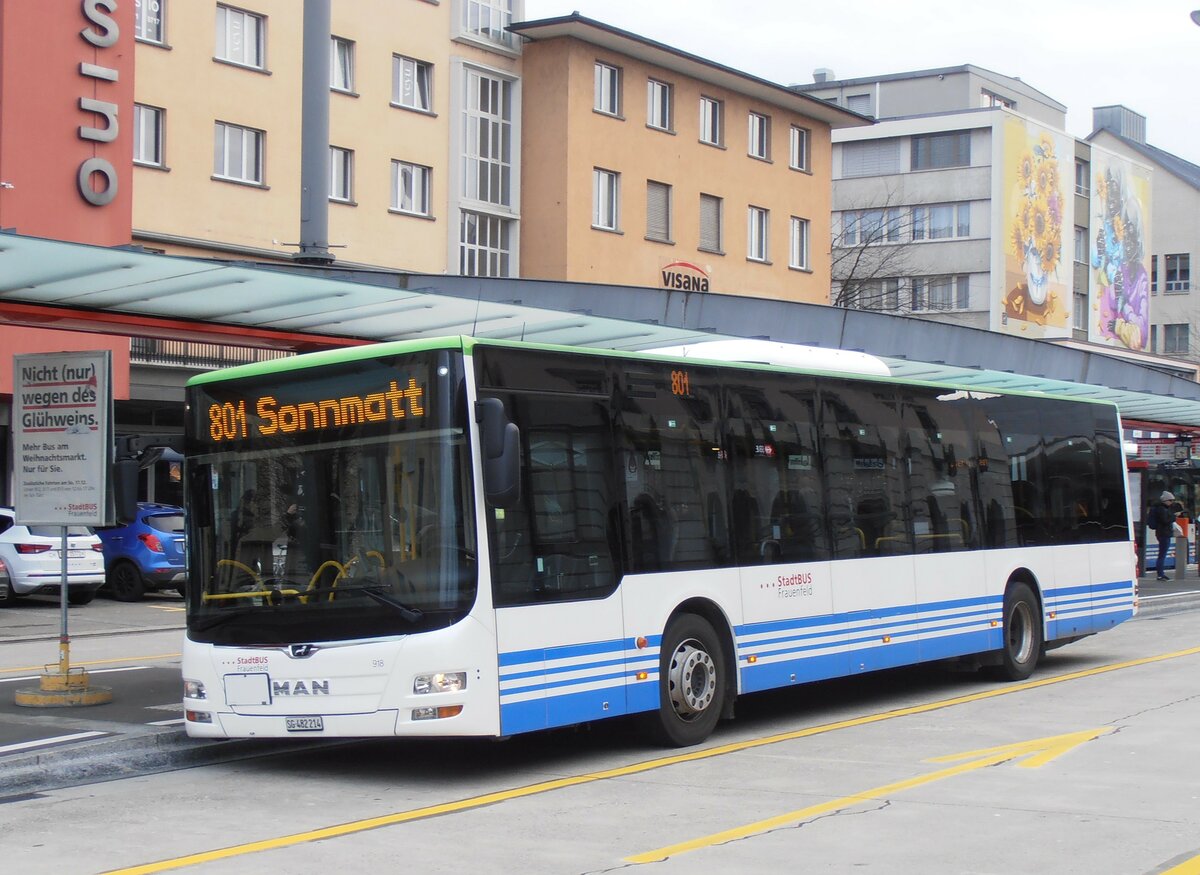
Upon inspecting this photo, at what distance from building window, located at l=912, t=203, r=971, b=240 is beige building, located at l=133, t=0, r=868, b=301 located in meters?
22.8

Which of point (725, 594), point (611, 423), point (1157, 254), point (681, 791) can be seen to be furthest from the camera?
point (1157, 254)

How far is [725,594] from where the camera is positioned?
1157 cm

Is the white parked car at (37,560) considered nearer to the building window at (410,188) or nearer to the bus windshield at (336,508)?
the bus windshield at (336,508)

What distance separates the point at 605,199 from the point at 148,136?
50.9ft

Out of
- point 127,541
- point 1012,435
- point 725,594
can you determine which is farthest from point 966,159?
point 725,594

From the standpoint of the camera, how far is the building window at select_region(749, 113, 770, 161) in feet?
175

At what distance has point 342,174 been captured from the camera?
41.0 meters

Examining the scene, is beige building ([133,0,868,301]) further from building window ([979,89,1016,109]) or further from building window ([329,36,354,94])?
building window ([979,89,1016,109])

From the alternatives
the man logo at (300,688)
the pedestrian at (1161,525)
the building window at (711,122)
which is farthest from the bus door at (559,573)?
the building window at (711,122)

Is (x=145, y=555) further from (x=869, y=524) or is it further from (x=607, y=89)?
(x=607, y=89)

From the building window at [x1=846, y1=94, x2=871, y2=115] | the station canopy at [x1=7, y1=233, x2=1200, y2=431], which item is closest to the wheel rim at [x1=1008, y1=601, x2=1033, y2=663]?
the station canopy at [x1=7, y1=233, x2=1200, y2=431]

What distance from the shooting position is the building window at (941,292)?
78544 millimetres

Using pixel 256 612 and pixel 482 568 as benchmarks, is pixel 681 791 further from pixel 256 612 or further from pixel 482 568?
pixel 256 612

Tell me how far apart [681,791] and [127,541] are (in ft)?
67.1
